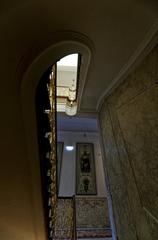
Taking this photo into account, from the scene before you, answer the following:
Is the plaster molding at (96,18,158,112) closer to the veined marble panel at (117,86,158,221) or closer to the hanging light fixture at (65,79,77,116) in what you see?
the veined marble panel at (117,86,158,221)

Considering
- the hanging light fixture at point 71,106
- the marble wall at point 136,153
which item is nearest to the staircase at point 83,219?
the marble wall at point 136,153

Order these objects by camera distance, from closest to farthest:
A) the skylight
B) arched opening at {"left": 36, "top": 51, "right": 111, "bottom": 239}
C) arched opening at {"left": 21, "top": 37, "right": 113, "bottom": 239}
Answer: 1. arched opening at {"left": 21, "top": 37, "right": 113, "bottom": 239}
2. arched opening at {"left": 36, "top": 51, "right": 111, "bottom": 239}
3. the skylight

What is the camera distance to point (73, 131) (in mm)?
9953

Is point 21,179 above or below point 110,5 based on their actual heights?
below

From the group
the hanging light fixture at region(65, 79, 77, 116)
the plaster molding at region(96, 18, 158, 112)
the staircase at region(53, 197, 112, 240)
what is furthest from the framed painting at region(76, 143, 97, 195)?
the plaster molding at region(96, 18, 158, 112)

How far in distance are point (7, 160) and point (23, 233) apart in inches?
51.6

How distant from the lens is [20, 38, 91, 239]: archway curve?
1.58 m

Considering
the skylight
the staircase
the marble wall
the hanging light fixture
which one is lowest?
the staircase

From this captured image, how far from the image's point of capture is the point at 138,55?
2.66 meters

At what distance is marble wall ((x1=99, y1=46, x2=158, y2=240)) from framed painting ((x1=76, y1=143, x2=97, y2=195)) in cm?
495

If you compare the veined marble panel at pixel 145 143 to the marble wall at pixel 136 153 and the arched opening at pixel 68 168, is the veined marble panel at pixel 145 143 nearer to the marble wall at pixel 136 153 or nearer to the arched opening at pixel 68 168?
the marble wall at pixel 136 153

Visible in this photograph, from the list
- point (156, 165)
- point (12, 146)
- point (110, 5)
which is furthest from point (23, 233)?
point (110, 5)

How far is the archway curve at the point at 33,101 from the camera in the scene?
158cm

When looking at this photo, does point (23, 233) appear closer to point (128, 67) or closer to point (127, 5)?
point (128, 67)
